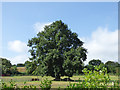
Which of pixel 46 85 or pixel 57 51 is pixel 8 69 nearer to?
pixel 57 51

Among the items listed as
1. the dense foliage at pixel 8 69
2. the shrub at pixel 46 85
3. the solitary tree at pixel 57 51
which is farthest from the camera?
the dense foliage at pixel 8 69

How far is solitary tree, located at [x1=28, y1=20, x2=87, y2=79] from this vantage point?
21.3m

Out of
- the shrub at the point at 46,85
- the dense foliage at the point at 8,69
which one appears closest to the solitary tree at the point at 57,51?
the shrub at the point at 46,85

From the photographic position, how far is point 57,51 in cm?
2136

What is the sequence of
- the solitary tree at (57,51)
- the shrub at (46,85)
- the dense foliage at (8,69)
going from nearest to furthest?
the shrub at (46,85) → the solitary tree at (57,51) → the dense foliage at (8,69)

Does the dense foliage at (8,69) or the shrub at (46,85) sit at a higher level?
the shrub at (46,85)

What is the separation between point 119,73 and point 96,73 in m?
0.81

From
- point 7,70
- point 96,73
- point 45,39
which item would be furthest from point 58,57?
point 7,70

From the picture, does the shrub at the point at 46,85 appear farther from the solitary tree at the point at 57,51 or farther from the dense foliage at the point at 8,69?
the dense foliage at the point at 8,69

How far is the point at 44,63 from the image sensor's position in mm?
22141

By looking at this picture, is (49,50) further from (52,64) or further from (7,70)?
(7,70)

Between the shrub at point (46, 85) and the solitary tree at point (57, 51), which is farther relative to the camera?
the solitary tree at point (57, 51)

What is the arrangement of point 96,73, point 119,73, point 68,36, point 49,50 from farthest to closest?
point 68,36 < point 49,50 < point 96,73 < point 119,73

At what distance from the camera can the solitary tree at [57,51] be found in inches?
840
